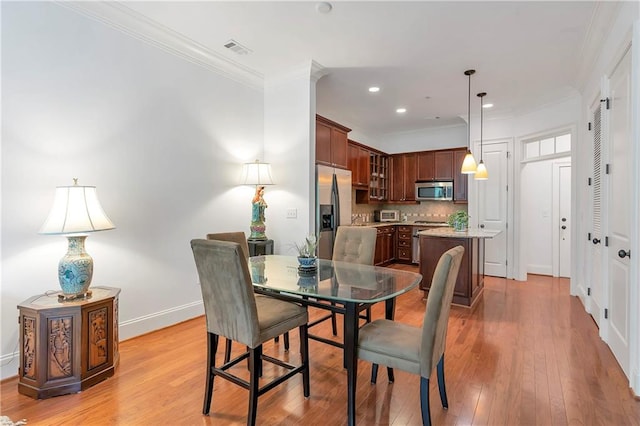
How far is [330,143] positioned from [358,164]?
4.65 ft

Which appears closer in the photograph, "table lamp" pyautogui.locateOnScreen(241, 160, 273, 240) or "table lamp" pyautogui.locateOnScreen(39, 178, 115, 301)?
"table lamp" pyautogui.locateOnScreen(39, 178, 115, 301)

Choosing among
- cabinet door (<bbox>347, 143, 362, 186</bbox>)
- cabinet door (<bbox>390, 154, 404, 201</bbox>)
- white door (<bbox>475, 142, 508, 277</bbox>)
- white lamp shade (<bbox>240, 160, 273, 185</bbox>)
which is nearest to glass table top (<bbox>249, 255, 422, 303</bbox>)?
white lamp shade (<bbox>240, 160, 273, 185</bbox>)

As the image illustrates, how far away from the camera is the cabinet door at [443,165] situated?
6473 mm

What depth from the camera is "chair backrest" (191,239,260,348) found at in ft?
5.61

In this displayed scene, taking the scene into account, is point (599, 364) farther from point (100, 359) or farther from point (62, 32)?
point (62, 32)

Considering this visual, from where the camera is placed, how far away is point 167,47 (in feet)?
10.6

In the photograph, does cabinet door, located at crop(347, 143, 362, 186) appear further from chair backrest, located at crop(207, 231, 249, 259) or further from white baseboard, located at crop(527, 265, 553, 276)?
white baseboard, located at crop(527, 265, 553, 276)

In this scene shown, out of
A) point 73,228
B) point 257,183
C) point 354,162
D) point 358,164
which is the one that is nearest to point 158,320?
point 73,228

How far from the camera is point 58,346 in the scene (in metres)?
2.09

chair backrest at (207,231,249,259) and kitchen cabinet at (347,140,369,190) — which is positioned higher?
kitchen cabinet at (347,140,369,190)

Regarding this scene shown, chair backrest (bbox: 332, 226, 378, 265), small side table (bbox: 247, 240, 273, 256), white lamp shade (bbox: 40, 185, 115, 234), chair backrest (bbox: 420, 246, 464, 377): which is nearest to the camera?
chair backrest (bbox: 420, 246, 464, 377)

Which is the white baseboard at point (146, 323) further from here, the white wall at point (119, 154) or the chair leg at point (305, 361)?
the chair leg at point (305, 361)

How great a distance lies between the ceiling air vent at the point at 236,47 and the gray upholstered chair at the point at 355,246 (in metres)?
2.28

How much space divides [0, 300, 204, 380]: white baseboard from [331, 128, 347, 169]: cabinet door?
2719 mm
